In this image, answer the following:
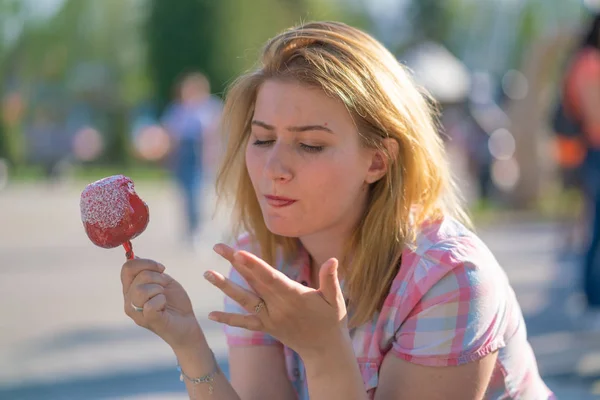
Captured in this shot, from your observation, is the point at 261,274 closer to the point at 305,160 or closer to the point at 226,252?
the point at 226,252

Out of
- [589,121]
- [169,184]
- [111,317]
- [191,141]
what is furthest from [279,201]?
[169,184]

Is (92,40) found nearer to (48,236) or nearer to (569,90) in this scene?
(48,236)

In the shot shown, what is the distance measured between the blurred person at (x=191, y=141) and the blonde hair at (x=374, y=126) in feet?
24.7

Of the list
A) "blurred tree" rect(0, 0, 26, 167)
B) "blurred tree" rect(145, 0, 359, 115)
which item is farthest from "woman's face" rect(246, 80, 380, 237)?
"blurred tree" rect(145, 0, 359, 115)

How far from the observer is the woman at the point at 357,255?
6.52ft

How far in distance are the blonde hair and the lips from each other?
0.69 ft

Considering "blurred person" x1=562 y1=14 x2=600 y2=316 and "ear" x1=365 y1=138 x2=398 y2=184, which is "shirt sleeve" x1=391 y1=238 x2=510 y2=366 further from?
"blurred person" x1=562 y1=14 x2=600 y2=316

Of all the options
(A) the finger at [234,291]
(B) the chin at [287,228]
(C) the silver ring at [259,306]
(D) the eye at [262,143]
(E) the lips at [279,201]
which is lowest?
(C) the silver ring at [259,306]

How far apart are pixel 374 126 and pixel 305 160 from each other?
194 millimetres

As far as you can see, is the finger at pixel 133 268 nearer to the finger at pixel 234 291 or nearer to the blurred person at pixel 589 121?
the finger at pixel 234 291

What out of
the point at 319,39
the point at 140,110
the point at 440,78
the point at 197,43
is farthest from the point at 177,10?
the point at 319,39

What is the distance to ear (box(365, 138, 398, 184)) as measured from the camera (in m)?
2.19

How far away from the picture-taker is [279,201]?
2.13m

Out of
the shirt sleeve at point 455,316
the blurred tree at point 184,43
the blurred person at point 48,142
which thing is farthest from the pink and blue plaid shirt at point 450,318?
the blurred tree at point 184,43
